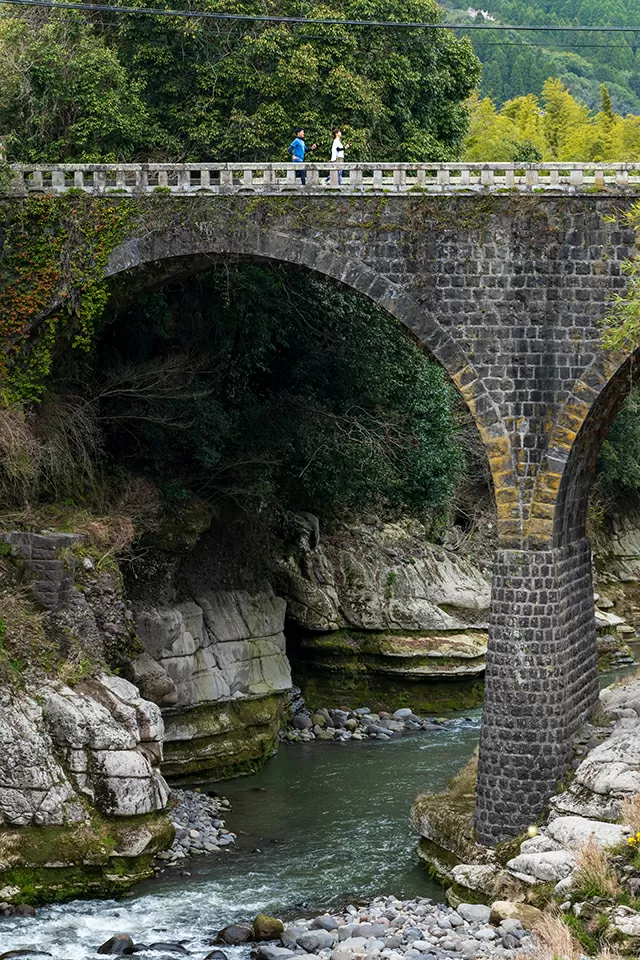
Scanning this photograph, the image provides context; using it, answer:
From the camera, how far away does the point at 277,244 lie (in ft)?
85.5

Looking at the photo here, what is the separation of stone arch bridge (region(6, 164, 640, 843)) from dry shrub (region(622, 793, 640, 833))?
9.40ft

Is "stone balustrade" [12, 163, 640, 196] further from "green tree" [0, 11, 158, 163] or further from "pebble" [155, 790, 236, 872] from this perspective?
"pebble" [155, 790, 236, 872]

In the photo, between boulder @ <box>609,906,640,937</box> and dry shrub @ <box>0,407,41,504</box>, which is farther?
dry shrub @ <box>0,407,41,504</box>

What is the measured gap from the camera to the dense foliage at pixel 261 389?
31.5 meters

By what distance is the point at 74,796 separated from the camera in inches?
937

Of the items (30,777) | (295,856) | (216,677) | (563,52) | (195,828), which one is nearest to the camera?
(30,777)

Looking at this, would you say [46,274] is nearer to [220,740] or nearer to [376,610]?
[220,740]

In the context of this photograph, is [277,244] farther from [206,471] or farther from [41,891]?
A: [41,891]

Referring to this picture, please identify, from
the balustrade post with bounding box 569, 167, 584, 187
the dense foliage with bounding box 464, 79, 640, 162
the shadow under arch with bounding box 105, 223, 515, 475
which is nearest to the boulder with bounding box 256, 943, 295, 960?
the shadow under arch with bounding box 105, 223, 515, 475

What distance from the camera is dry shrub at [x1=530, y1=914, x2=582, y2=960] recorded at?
18.0m

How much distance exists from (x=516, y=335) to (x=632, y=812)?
814 cm

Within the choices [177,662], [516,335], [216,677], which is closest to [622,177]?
[516,335]

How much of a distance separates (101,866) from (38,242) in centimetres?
1138

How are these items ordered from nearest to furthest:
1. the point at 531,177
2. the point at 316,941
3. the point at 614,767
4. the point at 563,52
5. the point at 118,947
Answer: the point at 316,941 < the point at 118,947 < the point at 614,767 < the point at 531,177 < the point at 563,52
